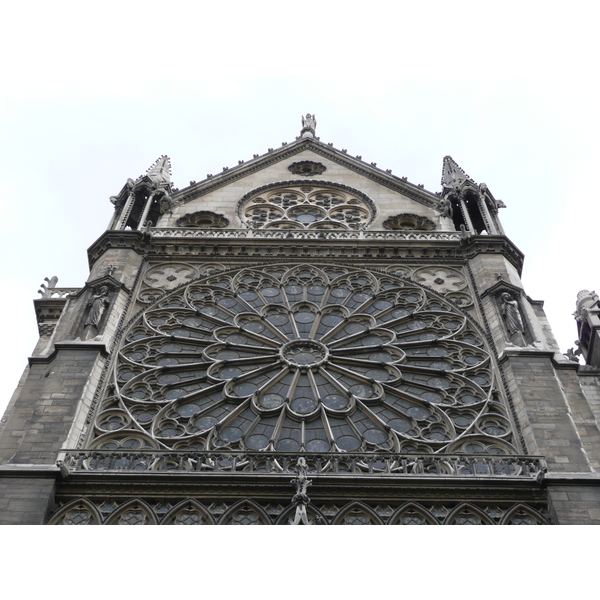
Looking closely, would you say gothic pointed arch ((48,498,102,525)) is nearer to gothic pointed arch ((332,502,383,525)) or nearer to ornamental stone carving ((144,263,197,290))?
gothic pointed arch ((332,502,383,525))

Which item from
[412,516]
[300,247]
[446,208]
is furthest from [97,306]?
[446,208]

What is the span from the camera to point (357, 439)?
15.5 meters

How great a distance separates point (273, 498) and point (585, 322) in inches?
A: 341

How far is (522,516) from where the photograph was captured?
45.2 ft

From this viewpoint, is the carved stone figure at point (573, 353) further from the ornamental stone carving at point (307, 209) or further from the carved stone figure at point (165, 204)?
the carved stone figure at point (165, 204)

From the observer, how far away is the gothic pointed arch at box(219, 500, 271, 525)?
13492mm

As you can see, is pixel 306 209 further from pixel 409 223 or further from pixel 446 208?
pixel 446 208

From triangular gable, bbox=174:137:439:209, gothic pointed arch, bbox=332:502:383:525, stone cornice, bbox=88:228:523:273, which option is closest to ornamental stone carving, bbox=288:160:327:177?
triangular gable, bbox=174:137:439:209

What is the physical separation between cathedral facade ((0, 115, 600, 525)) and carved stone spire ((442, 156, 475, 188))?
0.32m

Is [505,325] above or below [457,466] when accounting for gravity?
above

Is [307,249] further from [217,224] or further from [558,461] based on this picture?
[558,461]

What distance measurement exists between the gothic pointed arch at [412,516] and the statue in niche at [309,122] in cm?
1810

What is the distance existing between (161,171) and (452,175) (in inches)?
333

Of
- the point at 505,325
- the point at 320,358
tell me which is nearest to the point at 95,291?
the point at 320,358
